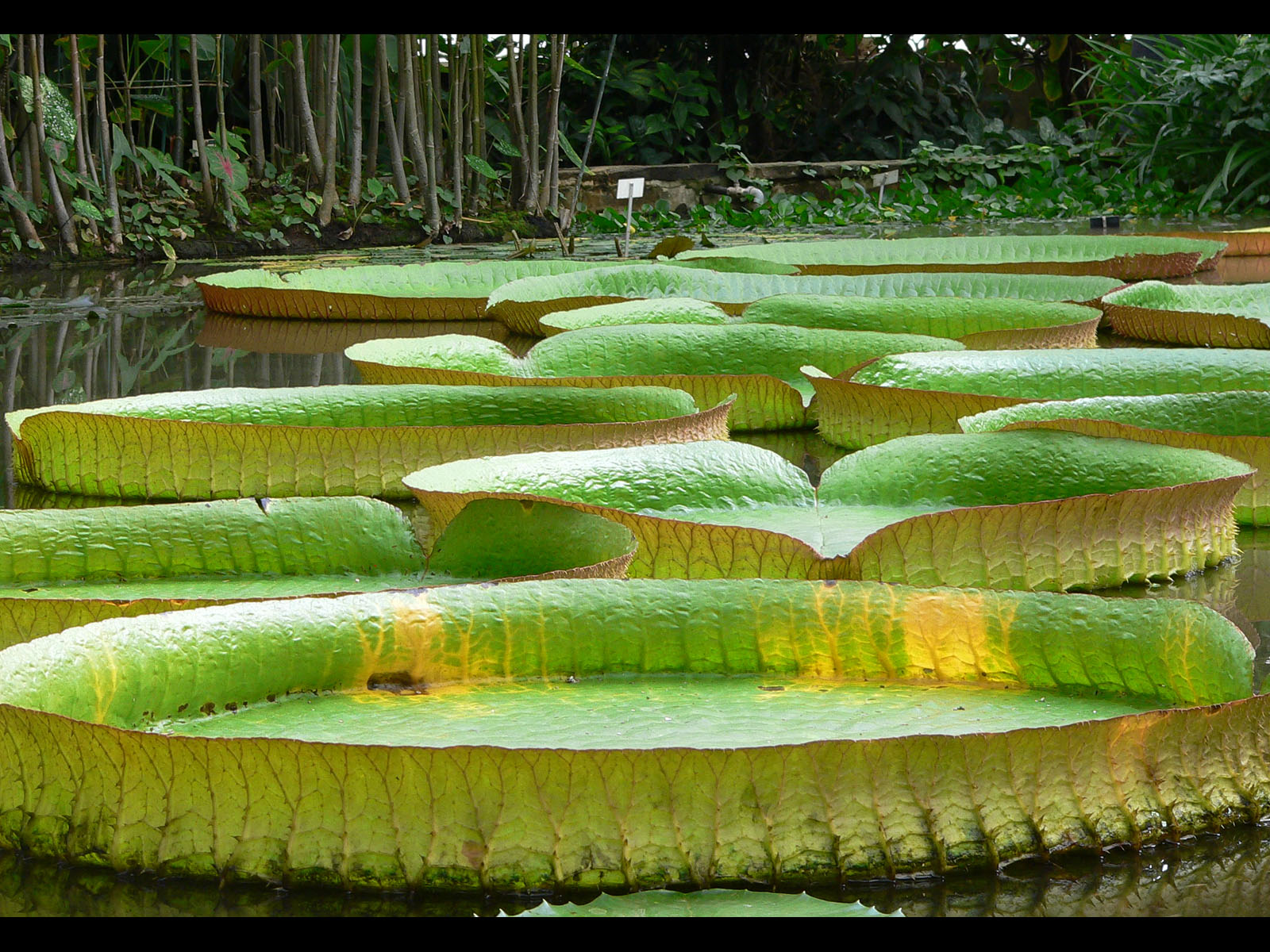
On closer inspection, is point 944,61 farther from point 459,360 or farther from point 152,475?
point 152,475

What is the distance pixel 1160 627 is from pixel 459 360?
61.4 inches

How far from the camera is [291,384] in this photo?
253 centimetres

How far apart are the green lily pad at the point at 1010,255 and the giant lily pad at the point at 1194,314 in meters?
0.59

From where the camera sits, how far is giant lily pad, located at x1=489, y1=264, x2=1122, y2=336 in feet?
10.5

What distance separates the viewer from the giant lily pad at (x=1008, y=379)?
6.66ft

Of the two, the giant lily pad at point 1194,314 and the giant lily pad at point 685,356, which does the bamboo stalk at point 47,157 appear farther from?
the giant lily pad at point 1194,314

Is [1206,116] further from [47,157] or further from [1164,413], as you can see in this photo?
[1164,413]

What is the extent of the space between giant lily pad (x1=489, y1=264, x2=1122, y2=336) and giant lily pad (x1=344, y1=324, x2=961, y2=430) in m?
0.64

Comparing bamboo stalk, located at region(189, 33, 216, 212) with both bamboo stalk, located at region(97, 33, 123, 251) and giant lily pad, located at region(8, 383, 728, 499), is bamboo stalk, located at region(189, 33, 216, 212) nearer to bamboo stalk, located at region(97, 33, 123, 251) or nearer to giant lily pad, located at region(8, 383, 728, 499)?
bamboo stalk, located at region(97, 33, 123, 251)

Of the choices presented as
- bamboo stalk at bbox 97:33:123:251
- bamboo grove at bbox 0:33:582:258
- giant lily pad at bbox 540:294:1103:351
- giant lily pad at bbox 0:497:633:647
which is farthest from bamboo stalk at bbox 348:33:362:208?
giant lily pad at bbox 0:497:633:647

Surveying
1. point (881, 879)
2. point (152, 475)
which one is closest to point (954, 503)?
point (881, 879)

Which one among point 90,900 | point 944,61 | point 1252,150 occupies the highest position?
point 944,61

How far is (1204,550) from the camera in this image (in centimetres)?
148

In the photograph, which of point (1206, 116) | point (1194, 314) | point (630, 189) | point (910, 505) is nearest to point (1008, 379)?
point (910, 505)
